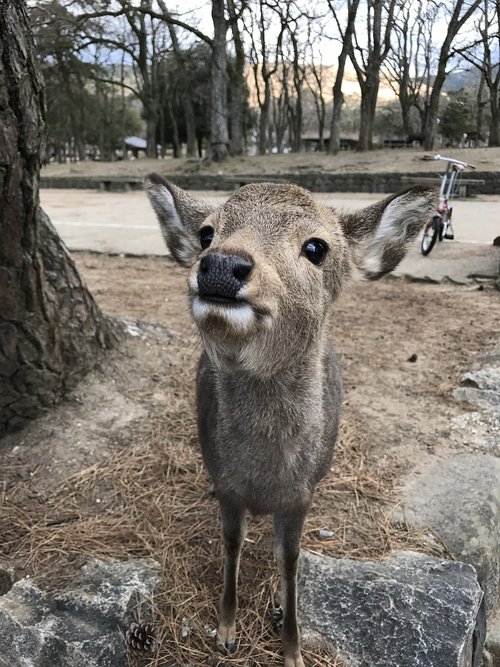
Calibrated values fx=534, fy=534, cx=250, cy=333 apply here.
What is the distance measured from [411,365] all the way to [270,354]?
11.4 ft

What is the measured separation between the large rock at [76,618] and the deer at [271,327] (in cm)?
46

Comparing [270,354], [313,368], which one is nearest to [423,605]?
[313,368]

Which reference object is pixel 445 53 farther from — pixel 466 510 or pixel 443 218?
pixel 466 510

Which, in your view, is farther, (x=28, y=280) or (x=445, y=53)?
(x=445, y=53)

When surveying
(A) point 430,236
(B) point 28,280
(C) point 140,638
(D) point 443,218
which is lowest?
(C) point 140,638

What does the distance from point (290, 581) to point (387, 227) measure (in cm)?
169

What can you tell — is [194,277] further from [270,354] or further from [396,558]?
[396,558]

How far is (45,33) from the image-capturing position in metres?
24.2

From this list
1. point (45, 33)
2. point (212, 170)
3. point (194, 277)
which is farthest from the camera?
point (212, 170)

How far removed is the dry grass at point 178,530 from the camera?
98.4 inches

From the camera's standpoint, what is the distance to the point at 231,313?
5.33 ft

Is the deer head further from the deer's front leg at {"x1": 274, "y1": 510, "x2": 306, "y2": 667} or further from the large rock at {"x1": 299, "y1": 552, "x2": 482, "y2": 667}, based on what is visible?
the large rock at {"x1": 299, "y1": 552, "x2": 482, "y2": 667}

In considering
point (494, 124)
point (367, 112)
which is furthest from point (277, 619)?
point (367, 112)

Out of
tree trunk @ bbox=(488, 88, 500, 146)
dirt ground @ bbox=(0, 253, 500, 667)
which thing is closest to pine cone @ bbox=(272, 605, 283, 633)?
dirt ground @ bbox=(0, 253, 500, 667)
